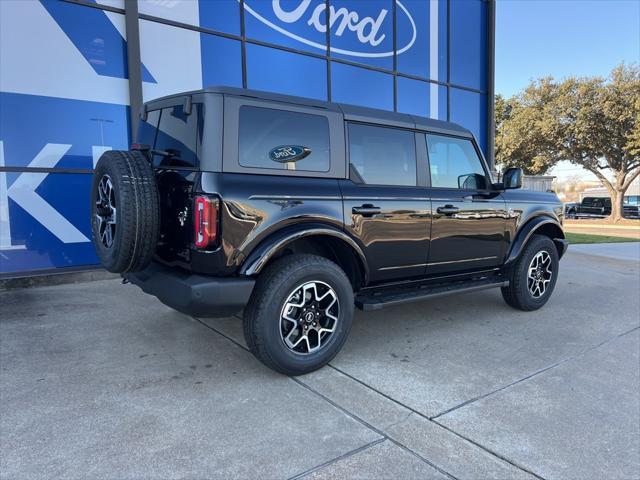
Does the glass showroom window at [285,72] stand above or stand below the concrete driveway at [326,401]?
above

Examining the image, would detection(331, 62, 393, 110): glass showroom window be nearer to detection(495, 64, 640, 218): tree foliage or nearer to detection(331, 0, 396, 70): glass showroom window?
detection(331, 0, 396, 70): glass showroom window

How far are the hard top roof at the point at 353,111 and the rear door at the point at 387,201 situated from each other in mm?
72

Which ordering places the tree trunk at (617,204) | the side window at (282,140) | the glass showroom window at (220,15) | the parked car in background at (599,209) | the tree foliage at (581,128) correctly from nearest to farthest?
the side window at (282,140)
the glass showroom window at (220,15)
the tree foliage at (581,128)
the tree trunk at (617,204)
the parked car in background at (599,209)

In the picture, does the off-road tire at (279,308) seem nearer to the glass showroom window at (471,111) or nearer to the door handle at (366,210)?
the door handle at (366,210)

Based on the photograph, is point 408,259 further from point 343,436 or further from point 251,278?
point 343,436

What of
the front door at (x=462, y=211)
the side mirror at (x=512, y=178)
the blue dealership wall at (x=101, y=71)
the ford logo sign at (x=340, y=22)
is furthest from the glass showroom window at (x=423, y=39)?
the side mirror at (x=512, y=178)

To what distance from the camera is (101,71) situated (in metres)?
6.18

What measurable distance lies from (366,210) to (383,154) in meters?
0.62

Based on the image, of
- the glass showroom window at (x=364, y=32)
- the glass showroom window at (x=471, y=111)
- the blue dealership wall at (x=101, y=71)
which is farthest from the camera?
the glass showroom window at (x=471, y=111)

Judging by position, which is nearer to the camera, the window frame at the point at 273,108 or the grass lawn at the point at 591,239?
the window frame at the point at 273,108

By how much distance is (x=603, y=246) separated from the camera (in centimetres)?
1134

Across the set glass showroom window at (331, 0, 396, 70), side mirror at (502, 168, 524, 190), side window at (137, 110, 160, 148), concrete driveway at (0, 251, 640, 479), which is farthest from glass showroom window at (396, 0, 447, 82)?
side window at (137, 110, 160, 148)

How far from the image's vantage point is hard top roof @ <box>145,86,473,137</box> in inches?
118

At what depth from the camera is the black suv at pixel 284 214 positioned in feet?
9.30
